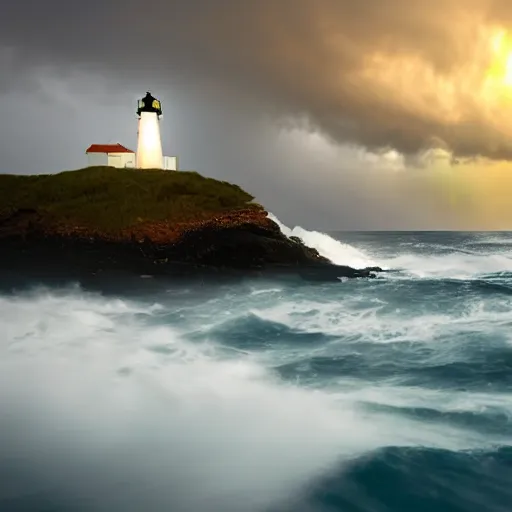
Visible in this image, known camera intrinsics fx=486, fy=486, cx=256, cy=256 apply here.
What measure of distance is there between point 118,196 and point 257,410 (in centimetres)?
1242

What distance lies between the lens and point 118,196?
16.0m

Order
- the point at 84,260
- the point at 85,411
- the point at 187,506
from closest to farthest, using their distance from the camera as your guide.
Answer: the point at 187,506 → the point at 85,411 → the point at 84,260

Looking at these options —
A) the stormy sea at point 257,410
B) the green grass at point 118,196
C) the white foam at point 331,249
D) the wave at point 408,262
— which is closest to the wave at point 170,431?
the stormy sea at point 257,410

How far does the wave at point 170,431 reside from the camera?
3496 millimetres

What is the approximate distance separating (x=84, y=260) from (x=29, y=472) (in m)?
11.3

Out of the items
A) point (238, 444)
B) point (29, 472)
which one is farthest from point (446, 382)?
point (29, 472)

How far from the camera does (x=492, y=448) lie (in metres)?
3.92

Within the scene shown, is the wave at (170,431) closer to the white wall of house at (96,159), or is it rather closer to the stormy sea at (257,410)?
the stormy sea at (257,410)

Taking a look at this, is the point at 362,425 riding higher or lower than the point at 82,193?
lower

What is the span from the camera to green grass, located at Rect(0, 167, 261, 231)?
15.2 m

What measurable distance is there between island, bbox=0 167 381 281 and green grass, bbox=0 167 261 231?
0.03 metres

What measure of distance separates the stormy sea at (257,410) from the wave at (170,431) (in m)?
0.02

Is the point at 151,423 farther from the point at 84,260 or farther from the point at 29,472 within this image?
the point at 84,260

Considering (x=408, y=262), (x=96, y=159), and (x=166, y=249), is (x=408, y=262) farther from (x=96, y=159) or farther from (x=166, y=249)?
(x=96, y=159)
